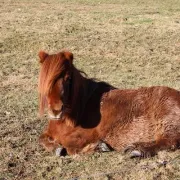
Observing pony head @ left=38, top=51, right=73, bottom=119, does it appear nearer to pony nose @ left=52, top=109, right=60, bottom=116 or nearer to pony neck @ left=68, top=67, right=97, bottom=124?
pony nose @ left=52, top=109, right=60, bottom=116

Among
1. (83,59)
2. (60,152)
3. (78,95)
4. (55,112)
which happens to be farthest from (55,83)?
(83,59)

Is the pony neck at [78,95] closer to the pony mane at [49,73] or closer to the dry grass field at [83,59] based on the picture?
the pony mane at [49,73]

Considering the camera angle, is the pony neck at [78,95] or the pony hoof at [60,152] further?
the pony hoof at [60,152]

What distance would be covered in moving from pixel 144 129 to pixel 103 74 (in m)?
4.38

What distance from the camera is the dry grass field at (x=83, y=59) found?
458 centimetres

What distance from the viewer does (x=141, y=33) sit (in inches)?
500

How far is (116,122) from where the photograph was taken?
486 cm

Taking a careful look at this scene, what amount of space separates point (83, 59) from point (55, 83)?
5928 mm

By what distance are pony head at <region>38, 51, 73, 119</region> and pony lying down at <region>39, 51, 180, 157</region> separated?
0.45 feet

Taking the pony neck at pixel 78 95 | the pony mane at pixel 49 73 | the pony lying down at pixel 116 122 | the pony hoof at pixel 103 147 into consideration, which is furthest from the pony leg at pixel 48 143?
the pony mane at pixel 49 73

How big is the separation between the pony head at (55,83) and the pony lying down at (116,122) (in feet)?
0.45

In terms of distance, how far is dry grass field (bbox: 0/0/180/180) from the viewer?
4.58 m

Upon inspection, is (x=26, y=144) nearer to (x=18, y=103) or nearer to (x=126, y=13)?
(x=18, y=103)

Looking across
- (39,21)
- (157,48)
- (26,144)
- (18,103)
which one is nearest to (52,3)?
(39,21)
